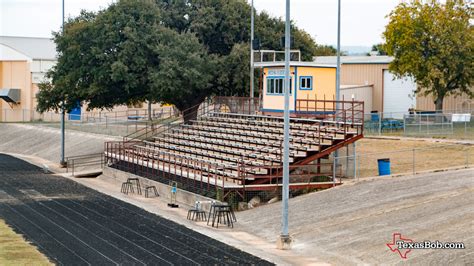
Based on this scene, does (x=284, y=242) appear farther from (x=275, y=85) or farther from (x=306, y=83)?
(x=275, y=85)

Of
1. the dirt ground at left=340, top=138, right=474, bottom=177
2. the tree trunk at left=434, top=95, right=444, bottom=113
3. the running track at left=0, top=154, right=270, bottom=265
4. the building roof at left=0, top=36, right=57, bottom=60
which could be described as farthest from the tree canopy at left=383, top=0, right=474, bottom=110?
the building roof at left=0, top=36, right=57, bottom=60

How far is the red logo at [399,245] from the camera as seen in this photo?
2149cm

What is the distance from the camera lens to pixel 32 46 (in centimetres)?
9612

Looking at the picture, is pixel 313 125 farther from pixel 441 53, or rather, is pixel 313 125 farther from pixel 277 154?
pixel 441 53

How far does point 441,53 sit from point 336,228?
99.3 ft

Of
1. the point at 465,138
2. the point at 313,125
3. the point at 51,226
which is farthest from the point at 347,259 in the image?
the point at 465,138

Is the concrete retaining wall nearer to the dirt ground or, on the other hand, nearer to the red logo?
the dirt ground

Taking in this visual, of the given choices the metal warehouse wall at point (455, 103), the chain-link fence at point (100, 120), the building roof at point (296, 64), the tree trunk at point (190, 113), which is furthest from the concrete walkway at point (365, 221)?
the metal warehouse wall at point (455, 103)

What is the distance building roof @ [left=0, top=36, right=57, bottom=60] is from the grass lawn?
6440 centimetres

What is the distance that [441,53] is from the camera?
2062 inches

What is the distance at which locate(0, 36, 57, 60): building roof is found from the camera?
89625mm

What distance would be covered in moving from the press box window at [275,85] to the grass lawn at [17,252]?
19.9 meters

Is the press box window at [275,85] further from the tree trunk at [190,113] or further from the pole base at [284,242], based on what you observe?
the pole base at [284,242]

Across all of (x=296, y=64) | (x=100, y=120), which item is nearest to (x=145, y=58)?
(x=296, y=64)
